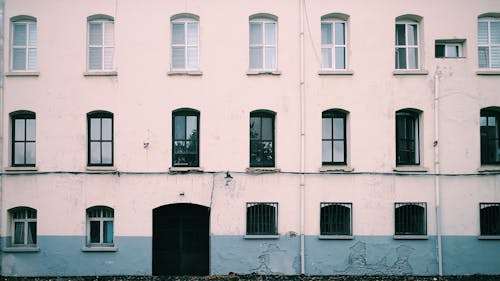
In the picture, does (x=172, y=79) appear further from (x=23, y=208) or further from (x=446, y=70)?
(x=446, y=70)

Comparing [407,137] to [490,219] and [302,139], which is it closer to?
[302,139]

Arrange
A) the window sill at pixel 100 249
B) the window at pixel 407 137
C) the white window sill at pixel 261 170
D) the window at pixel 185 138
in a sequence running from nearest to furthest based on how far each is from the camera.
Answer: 1. the window sill at pixel 100 249
2. the white window sill at pixel 261 170
3. the window at pixel 185 138
4. the window at pixel 407 137

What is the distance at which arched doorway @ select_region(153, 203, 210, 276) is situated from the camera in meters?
18.4

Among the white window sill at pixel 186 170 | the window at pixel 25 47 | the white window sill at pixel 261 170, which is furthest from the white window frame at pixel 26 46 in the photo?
the white window sill at pixel 261 170

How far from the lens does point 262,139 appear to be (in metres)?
18.6

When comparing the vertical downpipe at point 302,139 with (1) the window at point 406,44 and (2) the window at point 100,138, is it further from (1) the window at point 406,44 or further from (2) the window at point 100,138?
(2) the window at point 100,138

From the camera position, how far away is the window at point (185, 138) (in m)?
18.4

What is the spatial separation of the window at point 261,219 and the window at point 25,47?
9573 mm

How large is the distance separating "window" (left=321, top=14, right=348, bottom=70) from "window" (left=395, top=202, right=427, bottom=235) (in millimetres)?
5572

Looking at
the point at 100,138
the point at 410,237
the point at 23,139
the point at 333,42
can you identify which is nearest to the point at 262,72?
the point at 333,42

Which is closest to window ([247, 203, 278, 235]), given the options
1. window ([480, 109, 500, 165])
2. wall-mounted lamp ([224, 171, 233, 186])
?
wall-mounted lamp ([224, 171, 233, 186])

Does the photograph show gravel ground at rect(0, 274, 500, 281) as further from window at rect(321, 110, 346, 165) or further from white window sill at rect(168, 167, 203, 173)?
window at rect(321, 110, 346, 165)

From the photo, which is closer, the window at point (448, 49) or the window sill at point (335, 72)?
the window sill at point (335, 72)

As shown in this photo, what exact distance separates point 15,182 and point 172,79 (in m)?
6.70
